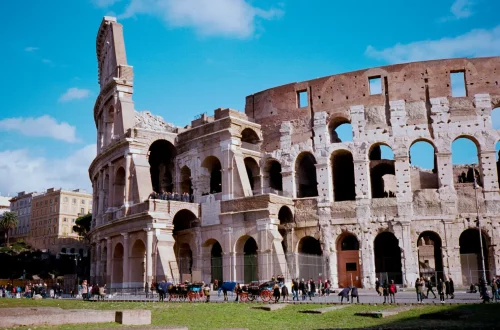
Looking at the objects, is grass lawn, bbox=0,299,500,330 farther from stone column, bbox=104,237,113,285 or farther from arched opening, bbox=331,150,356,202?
stone column, bbox=104,237,113,285

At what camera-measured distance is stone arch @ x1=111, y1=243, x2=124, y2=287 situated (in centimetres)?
3741

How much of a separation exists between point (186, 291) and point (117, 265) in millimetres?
12972

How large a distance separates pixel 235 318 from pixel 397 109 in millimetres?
20148

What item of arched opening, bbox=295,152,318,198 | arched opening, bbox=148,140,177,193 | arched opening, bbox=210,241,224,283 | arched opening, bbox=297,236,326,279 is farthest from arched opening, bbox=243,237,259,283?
arched opening, bbox=148,140,177,193

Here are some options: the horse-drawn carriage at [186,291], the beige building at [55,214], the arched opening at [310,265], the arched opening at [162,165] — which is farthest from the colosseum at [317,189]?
the beige building at [55,214]

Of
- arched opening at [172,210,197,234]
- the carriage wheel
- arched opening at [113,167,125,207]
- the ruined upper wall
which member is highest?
the ruined upper wall

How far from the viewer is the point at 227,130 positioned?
35.3 metres

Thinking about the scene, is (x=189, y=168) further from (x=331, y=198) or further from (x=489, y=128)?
(x=489, y=128)

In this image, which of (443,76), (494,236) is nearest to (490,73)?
(443,76)

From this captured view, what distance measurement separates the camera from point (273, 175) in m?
38.7

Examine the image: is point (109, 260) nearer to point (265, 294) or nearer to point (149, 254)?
point (149, 254)

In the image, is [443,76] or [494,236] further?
[443,76]

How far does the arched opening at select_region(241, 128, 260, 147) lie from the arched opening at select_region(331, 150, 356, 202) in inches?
216

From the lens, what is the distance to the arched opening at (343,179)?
3659 centimetres
